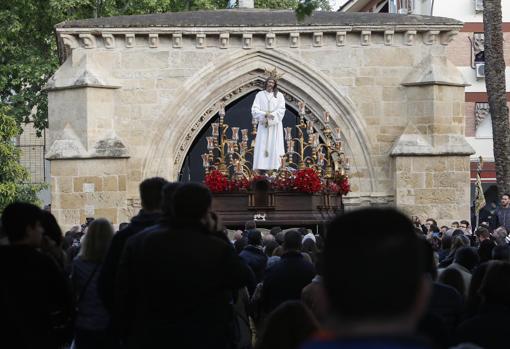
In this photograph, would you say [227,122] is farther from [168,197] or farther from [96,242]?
[168,197]

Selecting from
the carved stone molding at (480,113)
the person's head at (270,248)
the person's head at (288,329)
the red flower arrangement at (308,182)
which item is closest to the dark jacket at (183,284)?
the person's head at (288,329)

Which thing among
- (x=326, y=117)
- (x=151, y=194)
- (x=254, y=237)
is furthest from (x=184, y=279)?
(x=326, y=117)

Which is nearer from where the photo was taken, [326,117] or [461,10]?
[326,117]

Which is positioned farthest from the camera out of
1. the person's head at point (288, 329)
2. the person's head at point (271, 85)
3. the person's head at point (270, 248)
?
the person's head at point (271, 85)

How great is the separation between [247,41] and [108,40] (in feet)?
9.13

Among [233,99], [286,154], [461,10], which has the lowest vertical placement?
[286,154]

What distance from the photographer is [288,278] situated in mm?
9984

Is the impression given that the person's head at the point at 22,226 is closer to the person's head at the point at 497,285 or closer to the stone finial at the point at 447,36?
the person's head at the point at 497,285

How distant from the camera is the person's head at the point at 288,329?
6035 mm

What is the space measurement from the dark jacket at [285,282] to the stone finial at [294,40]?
54.4 ft

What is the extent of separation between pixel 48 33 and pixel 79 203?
15.1 metres

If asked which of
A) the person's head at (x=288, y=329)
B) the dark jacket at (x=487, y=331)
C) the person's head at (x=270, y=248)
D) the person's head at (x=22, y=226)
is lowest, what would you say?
the dark jacket at (x=487, y=331)

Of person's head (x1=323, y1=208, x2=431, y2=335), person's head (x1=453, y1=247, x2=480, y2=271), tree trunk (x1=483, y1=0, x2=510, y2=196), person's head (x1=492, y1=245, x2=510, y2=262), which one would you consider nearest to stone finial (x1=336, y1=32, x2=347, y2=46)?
tree trunk (x1=483, y1=0, x2=510, y2=196)

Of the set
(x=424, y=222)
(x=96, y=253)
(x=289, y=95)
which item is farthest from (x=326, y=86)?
(x=96, y=253)
